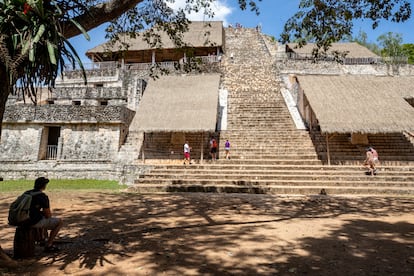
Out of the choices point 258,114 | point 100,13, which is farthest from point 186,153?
point 100,13

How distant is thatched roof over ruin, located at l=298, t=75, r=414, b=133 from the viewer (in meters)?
11.4

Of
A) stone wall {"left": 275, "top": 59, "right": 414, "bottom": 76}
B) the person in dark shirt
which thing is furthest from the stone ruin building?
the person in dark shirt

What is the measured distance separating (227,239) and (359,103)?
1130 centimetres

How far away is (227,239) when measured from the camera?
427 centimetres

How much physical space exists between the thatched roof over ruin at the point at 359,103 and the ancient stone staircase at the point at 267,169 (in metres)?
1.51

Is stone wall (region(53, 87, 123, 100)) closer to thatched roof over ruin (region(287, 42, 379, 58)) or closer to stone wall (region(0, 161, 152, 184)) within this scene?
stone wall (region(0, 161, 152, 184))

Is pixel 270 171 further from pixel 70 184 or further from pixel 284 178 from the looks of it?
pixel 70 184

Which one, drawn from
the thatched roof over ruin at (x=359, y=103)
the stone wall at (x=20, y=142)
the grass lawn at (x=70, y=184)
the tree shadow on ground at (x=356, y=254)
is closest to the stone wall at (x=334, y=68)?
the thatched roof over ruin at (x=359, y=103)

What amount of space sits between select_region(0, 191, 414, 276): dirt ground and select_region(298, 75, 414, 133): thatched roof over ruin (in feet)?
15.0

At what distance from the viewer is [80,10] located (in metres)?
4.36

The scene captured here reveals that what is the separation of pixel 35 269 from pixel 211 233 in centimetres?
250

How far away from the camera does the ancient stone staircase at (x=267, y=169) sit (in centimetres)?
965

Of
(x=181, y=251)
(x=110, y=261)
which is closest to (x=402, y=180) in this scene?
(x=181, y=251)

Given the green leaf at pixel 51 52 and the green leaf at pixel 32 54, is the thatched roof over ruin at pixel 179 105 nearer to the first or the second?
the green leaf at pixel 51 52
